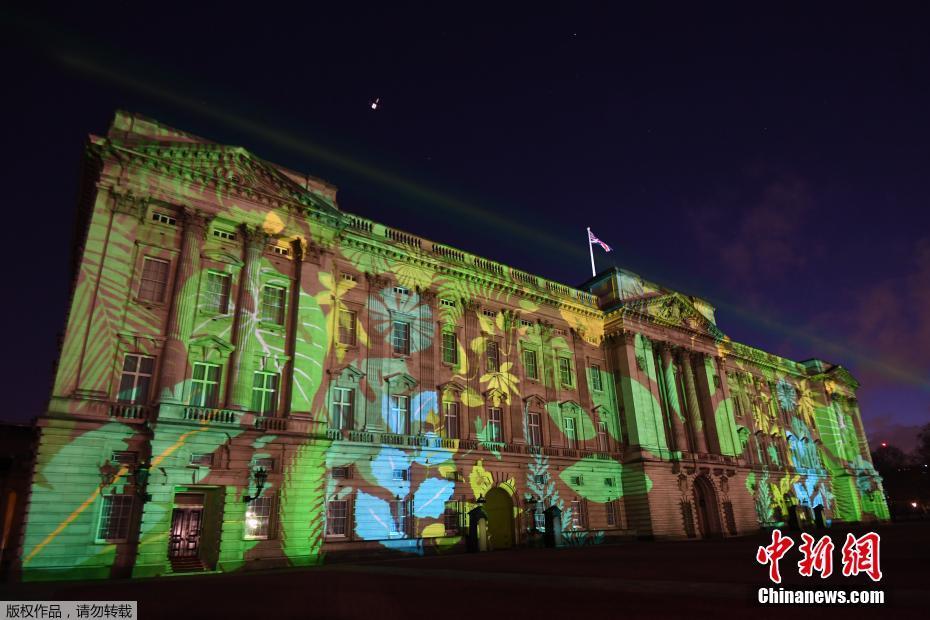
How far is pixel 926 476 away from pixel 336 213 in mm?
121030

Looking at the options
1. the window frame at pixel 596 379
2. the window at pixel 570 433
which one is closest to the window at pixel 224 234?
the window at pixel 570 433

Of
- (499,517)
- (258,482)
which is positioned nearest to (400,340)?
(258,482)

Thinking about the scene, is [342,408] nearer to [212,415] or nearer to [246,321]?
[246,321]

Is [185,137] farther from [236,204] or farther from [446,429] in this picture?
[446,429]

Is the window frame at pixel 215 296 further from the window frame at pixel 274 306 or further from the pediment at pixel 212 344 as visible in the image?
the window frame at pixel 274 306

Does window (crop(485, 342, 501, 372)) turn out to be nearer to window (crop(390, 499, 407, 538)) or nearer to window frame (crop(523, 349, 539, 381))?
window frame (crop(523, 349, 539, 381))

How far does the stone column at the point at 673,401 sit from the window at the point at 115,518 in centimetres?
3788

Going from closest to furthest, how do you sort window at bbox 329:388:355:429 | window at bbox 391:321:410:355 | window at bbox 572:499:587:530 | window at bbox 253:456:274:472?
1. window at bbox 253:456:274:472
2. window at bbox 329:388:355:429
3. window at bbox 391:321:410:355
4. window at bbox 572:499:587:530

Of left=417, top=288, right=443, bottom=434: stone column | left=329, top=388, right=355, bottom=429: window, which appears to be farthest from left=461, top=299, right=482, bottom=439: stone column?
left=329, top=388, right=355, bottom=429: window

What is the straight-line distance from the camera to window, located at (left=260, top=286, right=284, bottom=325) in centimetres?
2891

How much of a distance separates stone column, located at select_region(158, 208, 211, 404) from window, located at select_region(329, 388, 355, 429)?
25.1 feet

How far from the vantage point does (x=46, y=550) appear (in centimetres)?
1989

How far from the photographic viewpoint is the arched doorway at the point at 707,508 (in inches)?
1737

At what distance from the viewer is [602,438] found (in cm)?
4131
